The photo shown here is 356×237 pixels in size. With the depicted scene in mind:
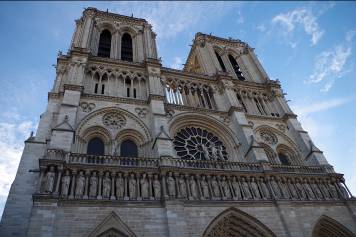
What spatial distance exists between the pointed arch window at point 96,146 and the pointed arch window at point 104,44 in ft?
27.5

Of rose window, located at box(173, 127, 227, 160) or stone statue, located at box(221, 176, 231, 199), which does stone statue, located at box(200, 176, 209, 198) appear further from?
rose window, located at box(173, 127, 227, 160)

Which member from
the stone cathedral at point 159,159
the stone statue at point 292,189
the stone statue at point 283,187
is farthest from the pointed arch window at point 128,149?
the stone statue at point 292,189

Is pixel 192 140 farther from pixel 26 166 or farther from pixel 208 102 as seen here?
pixel 26 166

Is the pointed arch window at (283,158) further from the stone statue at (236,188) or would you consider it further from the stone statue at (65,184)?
the stone statue at (65,184)

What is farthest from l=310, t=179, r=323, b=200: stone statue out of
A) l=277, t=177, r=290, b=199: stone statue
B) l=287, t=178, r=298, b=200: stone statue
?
l=277, t=177, r=290, b=199: stone statue

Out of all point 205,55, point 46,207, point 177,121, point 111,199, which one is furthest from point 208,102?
point 46,207

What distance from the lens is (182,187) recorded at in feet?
43.0

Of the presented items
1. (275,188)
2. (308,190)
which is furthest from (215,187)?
(308,190)

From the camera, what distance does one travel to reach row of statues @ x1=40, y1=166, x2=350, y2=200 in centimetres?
1173

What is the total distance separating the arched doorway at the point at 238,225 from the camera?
12814mm

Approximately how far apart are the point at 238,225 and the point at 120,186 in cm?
559

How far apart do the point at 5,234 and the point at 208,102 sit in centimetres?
1443

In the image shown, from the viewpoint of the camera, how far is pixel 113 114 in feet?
54.1

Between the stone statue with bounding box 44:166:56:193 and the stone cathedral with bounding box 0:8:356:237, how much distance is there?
5 cm
